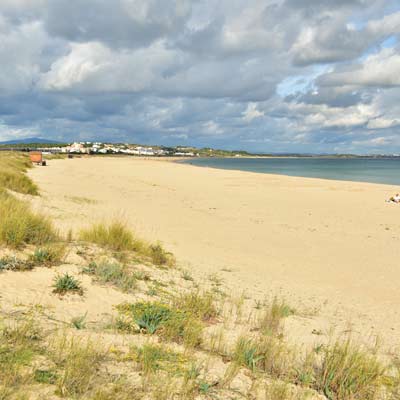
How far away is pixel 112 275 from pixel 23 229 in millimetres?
1978

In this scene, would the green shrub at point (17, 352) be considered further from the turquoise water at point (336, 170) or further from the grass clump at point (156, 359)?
the turquoise water at point (336, 170)

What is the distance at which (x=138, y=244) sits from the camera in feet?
24.7

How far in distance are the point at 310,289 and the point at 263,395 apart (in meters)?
4.18

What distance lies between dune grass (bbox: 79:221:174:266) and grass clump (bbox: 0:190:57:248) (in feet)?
2.59

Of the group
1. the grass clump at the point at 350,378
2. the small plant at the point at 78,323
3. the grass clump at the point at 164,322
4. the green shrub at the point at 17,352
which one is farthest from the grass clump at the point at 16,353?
the grass clump at the point at 350,378

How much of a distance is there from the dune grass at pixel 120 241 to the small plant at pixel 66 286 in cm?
235

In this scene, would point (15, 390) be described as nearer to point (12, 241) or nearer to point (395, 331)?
point (12, 241)

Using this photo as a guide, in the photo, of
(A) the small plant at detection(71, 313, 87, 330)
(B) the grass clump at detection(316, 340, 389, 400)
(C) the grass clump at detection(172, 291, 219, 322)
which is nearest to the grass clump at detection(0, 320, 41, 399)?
(A) the small plant at detection(71, 313, 87, 330)

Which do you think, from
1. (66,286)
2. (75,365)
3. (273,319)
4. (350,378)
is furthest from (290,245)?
(75,365)

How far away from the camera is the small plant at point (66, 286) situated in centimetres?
468

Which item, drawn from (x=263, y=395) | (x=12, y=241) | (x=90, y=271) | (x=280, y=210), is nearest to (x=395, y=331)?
(x=263, y=395)

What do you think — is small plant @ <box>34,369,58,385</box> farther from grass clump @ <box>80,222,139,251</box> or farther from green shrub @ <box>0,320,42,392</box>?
grass clump @ <box>80,222,139,251</box>

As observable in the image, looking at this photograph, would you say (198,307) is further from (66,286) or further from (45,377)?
(45,377)

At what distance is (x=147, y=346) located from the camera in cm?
329
